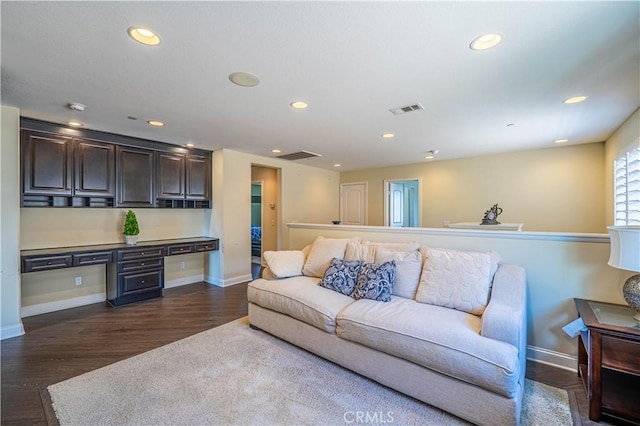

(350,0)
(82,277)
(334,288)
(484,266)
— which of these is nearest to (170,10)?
(350,0)

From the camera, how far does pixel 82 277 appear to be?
13.2 ft

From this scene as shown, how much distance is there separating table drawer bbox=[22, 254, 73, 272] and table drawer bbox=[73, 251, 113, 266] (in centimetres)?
6

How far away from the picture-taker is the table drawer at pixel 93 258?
3.58 m

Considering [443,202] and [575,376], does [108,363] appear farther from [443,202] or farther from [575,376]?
[443,202]

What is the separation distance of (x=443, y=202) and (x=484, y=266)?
3805 mm

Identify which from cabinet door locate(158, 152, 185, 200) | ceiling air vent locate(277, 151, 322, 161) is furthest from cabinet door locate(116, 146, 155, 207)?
ceiling air vent locate(277, 151, 322, 161)

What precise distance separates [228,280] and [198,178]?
1869mm

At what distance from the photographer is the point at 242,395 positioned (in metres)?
2.06

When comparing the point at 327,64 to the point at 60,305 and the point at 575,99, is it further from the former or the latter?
the point at 60,305

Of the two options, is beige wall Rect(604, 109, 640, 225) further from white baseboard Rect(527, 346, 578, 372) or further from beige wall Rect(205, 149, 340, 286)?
beige wall Rect(205, 149, 340, 286)

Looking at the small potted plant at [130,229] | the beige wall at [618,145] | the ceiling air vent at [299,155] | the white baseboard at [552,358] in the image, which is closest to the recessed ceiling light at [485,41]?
the beige wall at [618,145]

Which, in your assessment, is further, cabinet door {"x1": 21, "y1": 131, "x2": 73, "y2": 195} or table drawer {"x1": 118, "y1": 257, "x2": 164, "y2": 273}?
table drawer {"x1": 118, "y1": 257, "x2": 164, "y2": 273}

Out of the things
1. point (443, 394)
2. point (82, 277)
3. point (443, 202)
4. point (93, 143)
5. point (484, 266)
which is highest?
point (93, 143)

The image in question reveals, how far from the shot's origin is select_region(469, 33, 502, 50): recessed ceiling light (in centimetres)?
172
